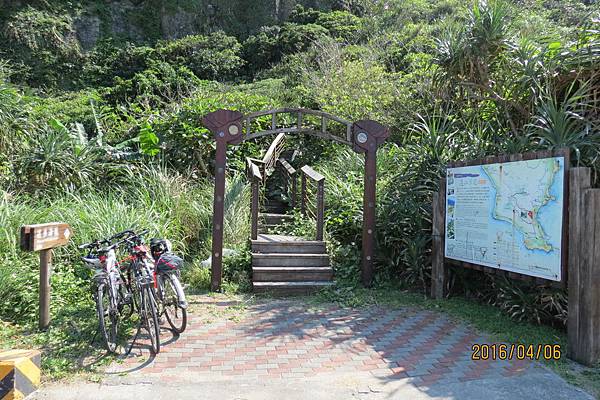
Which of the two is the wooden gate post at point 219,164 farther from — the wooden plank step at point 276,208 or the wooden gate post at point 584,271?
the wooden gate post at point 584,271

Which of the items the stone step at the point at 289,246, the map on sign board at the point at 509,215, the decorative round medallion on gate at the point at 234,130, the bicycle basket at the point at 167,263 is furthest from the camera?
the stone step at the point at 289,246

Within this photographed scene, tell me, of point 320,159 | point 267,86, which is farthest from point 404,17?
point 320,159

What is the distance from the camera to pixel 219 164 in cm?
681

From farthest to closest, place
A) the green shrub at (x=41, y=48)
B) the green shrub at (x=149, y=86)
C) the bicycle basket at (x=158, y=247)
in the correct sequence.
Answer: the green shrub at (x=41, y=48), the green shrub at (x=149, y=86), the bicycle basket at (x=158, y=247)

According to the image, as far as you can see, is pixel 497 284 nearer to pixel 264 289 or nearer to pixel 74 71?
pixel 264 289

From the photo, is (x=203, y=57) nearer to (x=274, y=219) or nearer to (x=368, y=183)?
(x=274, y=219)

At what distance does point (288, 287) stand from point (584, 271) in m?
3.89

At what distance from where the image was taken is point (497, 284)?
5.65 m

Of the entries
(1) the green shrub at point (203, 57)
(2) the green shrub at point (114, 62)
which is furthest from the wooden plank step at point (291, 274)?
(1) the green shrub at point (203, 57)

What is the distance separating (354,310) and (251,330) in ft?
5.07

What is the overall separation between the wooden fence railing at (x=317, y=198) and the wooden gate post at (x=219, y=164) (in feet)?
5.08

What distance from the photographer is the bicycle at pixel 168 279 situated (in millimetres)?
4648

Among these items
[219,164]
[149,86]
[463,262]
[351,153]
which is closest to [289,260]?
[219,164]
